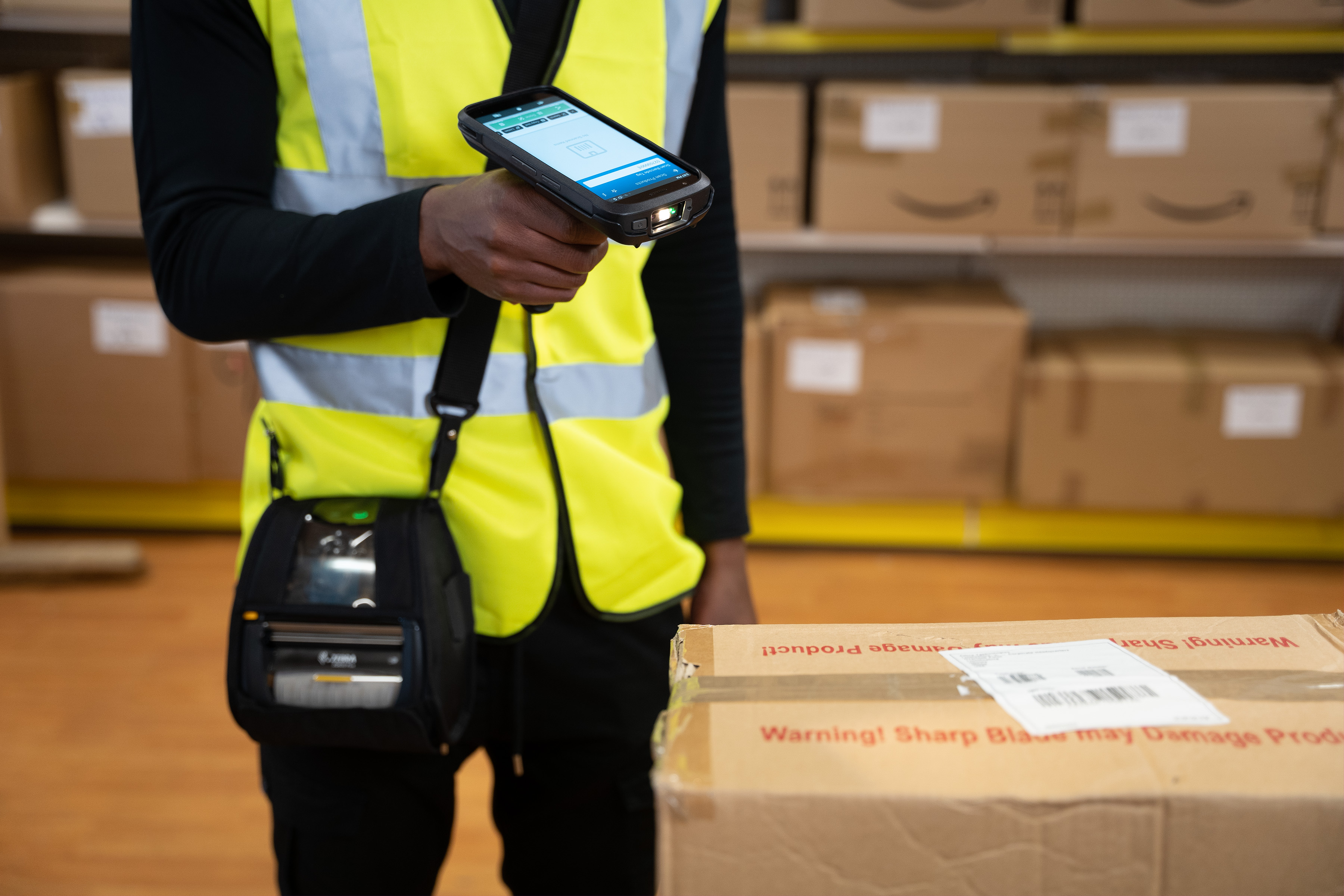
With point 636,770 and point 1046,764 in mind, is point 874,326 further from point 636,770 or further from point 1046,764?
point 1046,764

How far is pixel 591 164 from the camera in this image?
2.06 ft

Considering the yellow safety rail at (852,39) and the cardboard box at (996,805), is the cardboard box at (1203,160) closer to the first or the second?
the yellow safety rail at (852,39)

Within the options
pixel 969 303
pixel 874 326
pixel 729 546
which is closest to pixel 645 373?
pixel 729 546

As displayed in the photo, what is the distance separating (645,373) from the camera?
868 millimetres

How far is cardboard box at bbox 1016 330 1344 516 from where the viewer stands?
2.34 m

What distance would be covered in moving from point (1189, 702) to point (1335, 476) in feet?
7.40

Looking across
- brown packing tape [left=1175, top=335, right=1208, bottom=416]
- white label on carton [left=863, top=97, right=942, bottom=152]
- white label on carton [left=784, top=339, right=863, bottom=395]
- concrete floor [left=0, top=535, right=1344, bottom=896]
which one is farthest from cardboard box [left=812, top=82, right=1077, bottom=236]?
concrete floor [left=0, top=535, right=1344, bottom=896]

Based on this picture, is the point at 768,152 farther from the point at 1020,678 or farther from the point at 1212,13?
the point at 1020,678

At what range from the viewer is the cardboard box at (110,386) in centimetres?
244

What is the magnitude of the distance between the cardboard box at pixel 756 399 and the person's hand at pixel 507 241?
1.70m

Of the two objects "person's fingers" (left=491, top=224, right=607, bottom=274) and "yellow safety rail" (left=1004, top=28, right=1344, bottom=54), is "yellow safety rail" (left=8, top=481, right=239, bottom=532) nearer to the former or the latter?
"yellow safety rail" (left=1004, top=28, right=1344, bottom=54)

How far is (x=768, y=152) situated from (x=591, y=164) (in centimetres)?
172

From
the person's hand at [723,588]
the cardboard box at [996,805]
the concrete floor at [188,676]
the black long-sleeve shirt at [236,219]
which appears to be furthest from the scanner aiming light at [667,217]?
the concrete floor at [188,676]

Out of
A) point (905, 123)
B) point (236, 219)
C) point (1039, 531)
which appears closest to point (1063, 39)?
point (905, 123)
